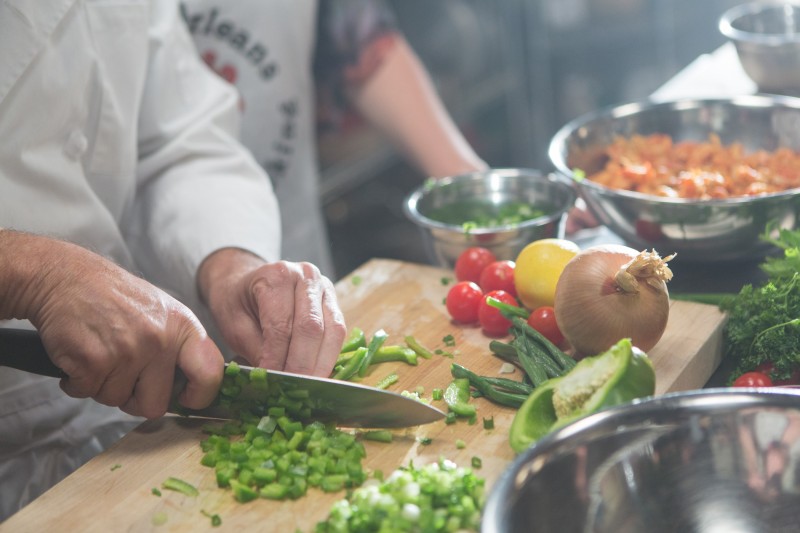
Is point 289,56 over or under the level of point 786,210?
over

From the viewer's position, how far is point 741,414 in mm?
1248

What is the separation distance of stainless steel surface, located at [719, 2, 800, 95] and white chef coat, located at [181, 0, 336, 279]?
4.05ft

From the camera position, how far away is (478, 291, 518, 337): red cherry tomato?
5.91ft

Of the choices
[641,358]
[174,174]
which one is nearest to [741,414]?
[641,358]

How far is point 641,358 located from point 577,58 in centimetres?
390

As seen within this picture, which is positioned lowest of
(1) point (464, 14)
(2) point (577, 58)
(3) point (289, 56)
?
(2) point (577, 58)

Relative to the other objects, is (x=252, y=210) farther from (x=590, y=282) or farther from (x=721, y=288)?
(x=721, y=288)

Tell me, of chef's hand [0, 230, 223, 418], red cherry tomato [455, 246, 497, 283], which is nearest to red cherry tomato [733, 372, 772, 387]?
red cherry tomato [455, 246, 497, 283]

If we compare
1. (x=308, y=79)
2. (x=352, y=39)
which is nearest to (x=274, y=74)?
(x=308, y=79)

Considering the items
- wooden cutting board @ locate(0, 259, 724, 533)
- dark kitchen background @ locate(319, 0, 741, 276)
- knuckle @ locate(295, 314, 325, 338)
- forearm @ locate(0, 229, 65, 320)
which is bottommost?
dark kitchen background @ locate(319, 0, 741, 276)

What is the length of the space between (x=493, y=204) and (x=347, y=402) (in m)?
0.92

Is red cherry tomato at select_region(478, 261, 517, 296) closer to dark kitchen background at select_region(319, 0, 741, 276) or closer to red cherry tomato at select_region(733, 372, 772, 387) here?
red cherry tomato at select_region(733, 372, 772, 387)

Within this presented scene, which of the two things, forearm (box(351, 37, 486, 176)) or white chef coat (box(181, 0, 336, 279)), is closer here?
white chef coat (box(181, 0, 336, 279))

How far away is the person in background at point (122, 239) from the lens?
1.47 m
